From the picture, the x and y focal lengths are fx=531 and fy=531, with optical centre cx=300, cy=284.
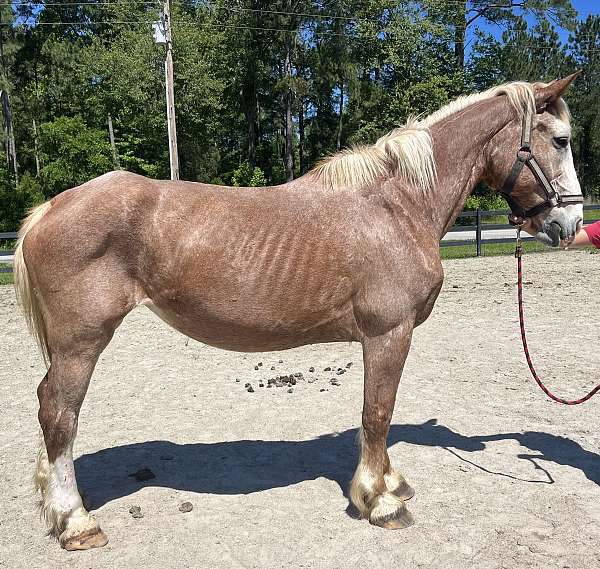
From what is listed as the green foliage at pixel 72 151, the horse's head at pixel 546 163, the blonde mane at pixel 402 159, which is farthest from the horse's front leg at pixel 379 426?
the green foliage at pixel 72 151

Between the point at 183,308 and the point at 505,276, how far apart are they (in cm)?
996

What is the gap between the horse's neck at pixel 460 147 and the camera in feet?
10.3

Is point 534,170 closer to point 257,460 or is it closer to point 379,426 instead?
point 379,426

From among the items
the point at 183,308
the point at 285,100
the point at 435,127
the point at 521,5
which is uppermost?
the point at 521,5

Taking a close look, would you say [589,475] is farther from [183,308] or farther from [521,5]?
[521,5]

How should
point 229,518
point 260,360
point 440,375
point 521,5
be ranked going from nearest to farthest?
point 229,518 → point 440,375 → point 260,360 → point 521,5

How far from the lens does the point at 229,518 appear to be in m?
3.18

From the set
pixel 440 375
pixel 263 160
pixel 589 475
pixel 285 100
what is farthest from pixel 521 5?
pixel 589 475

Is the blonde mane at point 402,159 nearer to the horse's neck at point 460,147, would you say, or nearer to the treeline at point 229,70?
the horse's neck at point 460,147

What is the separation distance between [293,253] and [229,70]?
100 feet


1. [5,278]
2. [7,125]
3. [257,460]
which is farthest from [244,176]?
[257,460]

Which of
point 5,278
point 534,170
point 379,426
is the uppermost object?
point 534,170

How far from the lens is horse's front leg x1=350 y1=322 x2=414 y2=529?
9.96 feet

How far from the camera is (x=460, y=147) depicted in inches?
124
